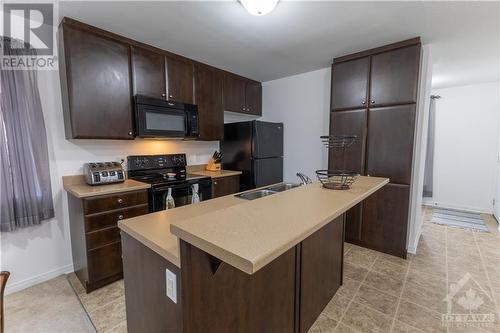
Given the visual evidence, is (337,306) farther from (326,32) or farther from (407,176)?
(326,32)

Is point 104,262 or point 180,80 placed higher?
point 180,80

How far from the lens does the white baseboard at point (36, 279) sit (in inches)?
82.3

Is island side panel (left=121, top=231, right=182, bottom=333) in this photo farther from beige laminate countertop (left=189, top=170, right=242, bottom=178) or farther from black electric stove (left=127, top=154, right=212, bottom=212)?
beige laminate countertop (left=189, top=170, right=242, bottom=178)

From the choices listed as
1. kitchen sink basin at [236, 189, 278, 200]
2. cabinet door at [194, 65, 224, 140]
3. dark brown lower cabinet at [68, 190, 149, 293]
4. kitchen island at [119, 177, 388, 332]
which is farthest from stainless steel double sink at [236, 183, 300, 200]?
cabinet door at [194, 65, 224, 140]

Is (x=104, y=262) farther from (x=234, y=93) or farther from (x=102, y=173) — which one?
(x=234, y=93)

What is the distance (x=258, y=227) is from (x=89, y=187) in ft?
6.87

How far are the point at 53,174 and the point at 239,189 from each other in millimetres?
2103

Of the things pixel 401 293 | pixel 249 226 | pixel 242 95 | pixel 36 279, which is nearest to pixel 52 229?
pixel 36 279

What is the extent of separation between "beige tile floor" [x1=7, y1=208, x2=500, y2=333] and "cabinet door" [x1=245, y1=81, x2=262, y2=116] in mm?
2452

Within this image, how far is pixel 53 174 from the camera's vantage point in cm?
227

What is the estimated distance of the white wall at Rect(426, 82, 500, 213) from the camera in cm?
403

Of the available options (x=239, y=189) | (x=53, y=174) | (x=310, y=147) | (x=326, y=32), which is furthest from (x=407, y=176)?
(x=53, y=174)

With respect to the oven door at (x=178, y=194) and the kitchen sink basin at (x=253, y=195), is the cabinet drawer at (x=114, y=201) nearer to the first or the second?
the oven door at (x=178, y=194)

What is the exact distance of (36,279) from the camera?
2.22m
